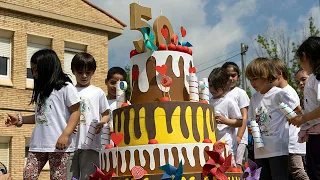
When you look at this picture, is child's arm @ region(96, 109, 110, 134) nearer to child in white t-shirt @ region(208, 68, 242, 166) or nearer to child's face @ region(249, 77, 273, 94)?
child in white t-shirt @ region(208, 68, 242, 166)

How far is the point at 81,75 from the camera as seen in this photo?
507cm

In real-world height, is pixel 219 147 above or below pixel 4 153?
above

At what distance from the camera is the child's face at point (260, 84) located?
4.96 meters

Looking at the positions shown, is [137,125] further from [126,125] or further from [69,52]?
[69,52]

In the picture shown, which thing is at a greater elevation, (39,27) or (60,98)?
(39,27)

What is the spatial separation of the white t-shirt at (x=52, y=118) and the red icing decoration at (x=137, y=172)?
1.00 meters

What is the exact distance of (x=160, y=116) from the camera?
13.1 feet

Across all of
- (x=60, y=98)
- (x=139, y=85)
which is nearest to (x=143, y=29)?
(x=139, y=85)

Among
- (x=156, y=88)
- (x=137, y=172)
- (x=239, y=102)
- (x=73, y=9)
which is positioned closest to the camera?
(x=137, y=172)

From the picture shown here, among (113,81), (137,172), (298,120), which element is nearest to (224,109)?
(298,120)

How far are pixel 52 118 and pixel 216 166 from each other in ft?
5.51

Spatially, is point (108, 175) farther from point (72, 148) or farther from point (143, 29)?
point (143, 29)

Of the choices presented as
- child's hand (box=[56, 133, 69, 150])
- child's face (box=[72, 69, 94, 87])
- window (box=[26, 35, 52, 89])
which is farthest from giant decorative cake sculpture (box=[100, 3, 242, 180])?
window (box=[26, 35, 52, 89])

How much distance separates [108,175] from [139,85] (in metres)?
0.88
